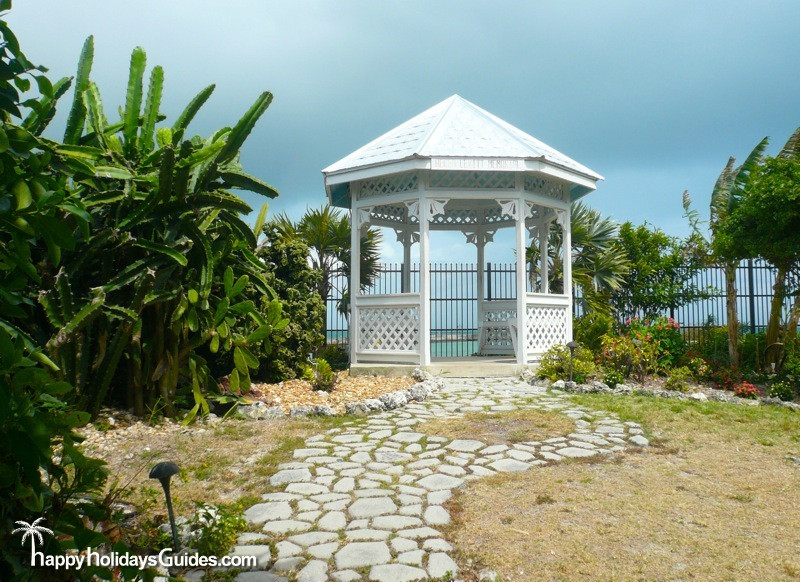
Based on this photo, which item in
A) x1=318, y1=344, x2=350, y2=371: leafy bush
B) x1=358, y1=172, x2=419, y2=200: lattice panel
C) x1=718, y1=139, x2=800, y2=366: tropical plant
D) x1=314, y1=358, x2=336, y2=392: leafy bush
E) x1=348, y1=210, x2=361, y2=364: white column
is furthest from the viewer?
x1=318, y1=344, x2=350, y2=371: leafy bush

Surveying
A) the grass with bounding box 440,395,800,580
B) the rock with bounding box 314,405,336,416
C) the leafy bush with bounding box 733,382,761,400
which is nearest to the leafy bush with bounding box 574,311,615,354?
the leafy bush with bounding box 733,382,761,400

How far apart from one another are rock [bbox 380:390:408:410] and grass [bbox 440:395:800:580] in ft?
10.5

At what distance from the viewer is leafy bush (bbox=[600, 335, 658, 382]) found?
33.0 feet

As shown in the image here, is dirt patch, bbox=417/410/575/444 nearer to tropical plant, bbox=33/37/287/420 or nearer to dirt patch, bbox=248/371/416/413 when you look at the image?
dirt patch, bbox=248/371/416/413

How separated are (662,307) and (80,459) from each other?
15.2 metres

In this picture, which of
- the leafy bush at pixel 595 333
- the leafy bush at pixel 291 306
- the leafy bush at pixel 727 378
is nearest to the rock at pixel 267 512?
the leafy bush at pixel 291 306

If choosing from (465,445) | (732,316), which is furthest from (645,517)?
(732,316)

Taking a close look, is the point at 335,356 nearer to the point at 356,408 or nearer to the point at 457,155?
the point at 457,155

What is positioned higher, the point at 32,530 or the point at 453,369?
the point at 32,530

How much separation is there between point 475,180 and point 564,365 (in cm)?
390

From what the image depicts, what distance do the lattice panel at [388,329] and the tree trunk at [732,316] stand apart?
6.21 m

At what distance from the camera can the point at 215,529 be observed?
356cm

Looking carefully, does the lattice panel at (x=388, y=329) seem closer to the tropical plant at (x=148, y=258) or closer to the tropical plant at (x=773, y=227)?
the tropical plant at (x=148, y=258)

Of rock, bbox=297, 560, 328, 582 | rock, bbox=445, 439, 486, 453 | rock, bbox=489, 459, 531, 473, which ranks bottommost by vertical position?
rock, bbox=297, 560, 328, 582
